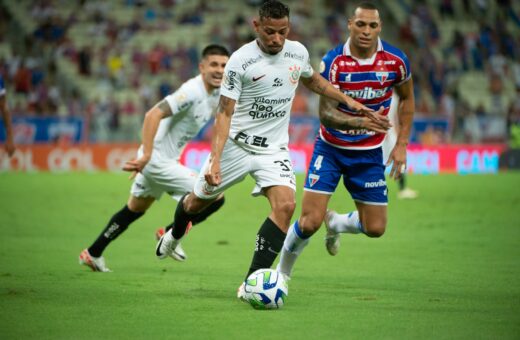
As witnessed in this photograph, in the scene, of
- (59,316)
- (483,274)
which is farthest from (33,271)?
(483,274)

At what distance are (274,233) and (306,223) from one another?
2.17ft

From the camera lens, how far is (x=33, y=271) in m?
9.15

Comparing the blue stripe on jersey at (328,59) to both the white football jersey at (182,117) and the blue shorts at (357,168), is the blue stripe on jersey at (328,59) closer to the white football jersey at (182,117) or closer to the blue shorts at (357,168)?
the blue shorts at (357,168)

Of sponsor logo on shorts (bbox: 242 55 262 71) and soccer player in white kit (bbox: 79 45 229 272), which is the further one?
soccer player in white kit (bbox: 79 45 229 272)

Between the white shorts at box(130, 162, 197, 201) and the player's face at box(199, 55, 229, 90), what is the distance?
39.1 inches

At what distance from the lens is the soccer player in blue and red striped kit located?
26.1 feet

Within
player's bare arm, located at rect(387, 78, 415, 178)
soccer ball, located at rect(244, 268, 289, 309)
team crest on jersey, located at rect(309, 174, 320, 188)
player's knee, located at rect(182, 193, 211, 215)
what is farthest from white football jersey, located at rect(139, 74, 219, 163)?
soccer ball, located at rect(244, 268, 289, 309)

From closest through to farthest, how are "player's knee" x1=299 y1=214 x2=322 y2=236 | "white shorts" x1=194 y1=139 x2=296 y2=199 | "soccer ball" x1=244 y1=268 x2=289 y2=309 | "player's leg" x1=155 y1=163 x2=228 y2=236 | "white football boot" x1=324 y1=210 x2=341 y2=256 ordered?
"soccer ball" x1=244 y1=268 x2=289 y2=309
"white shorts" x1=194 y1=139 x2=296 y2=199
"player's knee" x1=299 y1=214 x2=322 y2=236
"white football boot" x1=324 y1=210 x2=341 y2=256
"player's leg" x1=155 y1=163 x2=228 y2=236

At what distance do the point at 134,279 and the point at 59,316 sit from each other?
6.77ft

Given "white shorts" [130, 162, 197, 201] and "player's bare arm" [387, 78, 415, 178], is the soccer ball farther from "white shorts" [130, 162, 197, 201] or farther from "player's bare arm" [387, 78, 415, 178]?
"white shorts" [130, 162, 197, 201]

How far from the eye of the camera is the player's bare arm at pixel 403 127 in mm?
8023

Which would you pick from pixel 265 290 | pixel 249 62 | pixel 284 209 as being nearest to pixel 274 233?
pixel 284 209

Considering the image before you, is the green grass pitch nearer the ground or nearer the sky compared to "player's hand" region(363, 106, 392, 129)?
nearer the ground

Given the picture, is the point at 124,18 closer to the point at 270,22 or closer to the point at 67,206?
the point at 67,206
